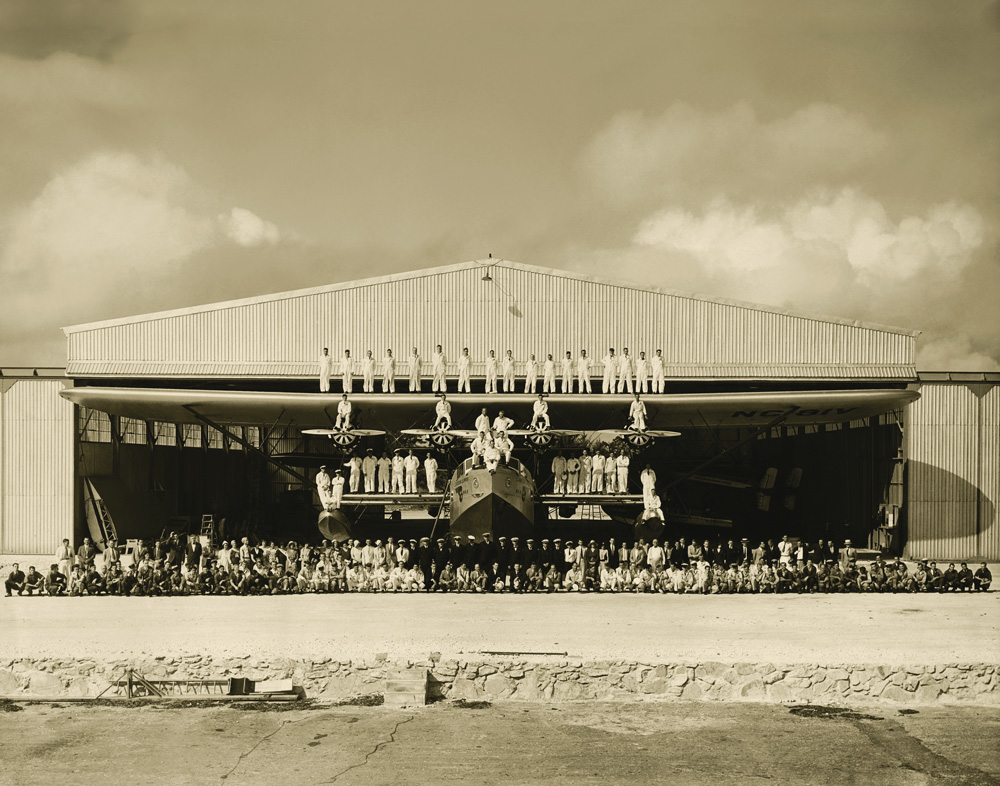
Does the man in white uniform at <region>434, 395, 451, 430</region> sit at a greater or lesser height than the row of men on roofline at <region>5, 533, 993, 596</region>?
greater

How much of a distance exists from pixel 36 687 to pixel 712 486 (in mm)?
31548

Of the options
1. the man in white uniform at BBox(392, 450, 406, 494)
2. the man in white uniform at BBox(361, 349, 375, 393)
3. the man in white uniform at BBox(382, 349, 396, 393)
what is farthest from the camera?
the man in white uniform at BBox(382, 349, 396, 393)

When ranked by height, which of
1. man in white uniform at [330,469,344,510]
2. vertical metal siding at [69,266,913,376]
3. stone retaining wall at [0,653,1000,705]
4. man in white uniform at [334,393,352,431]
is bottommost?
stone retaining wall at [0,653,1000,705]

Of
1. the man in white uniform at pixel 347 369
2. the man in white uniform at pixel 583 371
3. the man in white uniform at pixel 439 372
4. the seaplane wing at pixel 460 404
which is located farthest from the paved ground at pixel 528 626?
the man in white uniform at pixel 347 369

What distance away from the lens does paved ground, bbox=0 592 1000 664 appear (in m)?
17.0

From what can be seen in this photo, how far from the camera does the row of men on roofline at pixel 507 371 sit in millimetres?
32688

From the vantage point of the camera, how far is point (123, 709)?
15047 millimetres

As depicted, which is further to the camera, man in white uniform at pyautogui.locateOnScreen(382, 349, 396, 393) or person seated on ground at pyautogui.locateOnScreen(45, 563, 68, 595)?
man in white uniform at pyautogui.locateOnScreen(382, 349, 396, 393)

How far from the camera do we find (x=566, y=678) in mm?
15859

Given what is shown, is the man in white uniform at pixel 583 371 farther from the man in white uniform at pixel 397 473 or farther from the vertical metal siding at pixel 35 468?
the vertical metal siding at pixel 35 468

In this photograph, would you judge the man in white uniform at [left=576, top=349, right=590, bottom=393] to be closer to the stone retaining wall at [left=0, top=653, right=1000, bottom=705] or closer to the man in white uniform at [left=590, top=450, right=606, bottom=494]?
the man in white uniform at [left=590, top=450, right=606, bottom=494]

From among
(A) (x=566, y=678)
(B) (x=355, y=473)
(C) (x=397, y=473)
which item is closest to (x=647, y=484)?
(C) (x=397, y=473)

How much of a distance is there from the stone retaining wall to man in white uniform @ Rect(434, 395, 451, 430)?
14.8 metres

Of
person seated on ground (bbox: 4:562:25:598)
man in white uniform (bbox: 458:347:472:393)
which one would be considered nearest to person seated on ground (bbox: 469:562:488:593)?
man in white uniform (bbox: 458:347:472:393)
